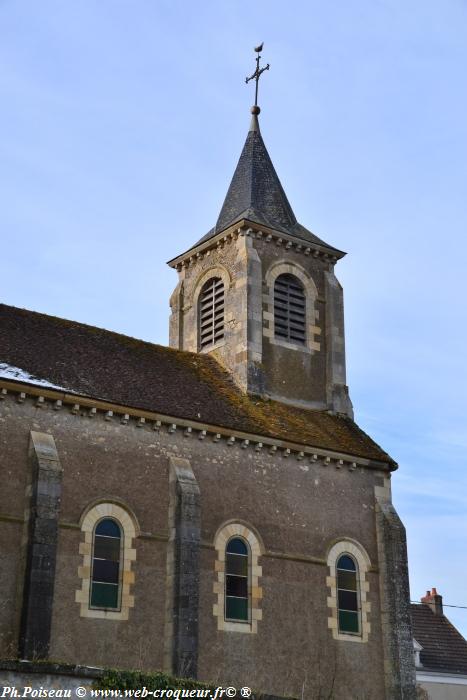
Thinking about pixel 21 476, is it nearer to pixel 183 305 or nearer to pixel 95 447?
pixel 95 447

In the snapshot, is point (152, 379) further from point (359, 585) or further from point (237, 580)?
point (359, 585)

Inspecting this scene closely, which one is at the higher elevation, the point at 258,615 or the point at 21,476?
the point at 21,476

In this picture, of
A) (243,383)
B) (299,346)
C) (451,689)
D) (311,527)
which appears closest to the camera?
(311,527)

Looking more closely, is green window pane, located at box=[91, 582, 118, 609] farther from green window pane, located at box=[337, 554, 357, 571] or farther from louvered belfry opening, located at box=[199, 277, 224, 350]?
louvered belfry opening, located at box=[199, 277, 224, 350]

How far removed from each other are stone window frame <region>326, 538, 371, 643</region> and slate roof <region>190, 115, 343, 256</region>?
1012 centimetres

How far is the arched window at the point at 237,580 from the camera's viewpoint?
24.9 meters

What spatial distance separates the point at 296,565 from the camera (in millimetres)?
26312

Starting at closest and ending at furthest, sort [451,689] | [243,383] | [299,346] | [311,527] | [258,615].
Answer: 1. [258,615]
2. [311,527]
3. [243,383]
4. [299,346]
5. [451,689]

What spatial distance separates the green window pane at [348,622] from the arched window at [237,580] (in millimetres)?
3005

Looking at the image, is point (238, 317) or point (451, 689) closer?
point (238, 317)

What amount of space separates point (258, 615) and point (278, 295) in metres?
10.6

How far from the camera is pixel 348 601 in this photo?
27.0m

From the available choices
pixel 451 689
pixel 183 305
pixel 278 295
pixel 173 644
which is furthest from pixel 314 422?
pixel 451 689

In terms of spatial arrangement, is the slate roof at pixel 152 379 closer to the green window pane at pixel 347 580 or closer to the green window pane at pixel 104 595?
the green window pane at pixel 347 580
